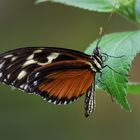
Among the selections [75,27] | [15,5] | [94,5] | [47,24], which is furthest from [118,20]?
[94,5]

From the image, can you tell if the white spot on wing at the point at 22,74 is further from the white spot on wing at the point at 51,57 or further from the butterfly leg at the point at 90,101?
the butterfly leg at the point at 90,101

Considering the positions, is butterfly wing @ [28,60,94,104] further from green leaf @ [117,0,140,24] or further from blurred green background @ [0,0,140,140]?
blurred green background @ [0,0,140,140]

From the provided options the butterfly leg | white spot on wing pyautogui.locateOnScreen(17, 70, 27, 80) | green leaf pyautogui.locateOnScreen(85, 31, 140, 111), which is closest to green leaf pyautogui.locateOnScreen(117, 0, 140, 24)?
green leaf pyautogui.locateOnScreen(85, 31, 140, 111)

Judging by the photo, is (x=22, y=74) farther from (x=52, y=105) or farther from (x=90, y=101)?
(x=52, y=105)

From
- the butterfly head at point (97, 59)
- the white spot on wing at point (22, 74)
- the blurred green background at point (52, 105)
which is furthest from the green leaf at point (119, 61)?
the blurred green background at point (52, 105)

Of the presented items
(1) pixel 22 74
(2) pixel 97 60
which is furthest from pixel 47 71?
(2) pixel 97 60
